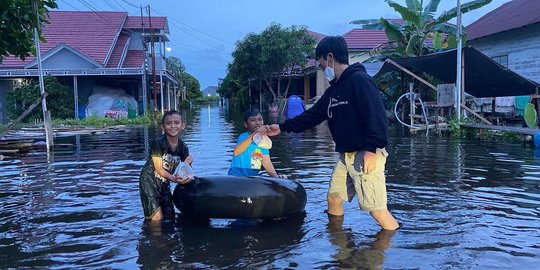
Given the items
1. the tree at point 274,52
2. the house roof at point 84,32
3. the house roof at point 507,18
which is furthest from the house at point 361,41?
the house roof at point 84,32

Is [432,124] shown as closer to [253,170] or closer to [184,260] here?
[253,170]

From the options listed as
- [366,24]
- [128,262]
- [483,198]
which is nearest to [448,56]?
[366,24]

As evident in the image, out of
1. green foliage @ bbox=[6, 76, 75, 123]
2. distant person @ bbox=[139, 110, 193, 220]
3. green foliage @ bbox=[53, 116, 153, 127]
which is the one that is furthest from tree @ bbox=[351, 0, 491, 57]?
green foliage @ bbox=[6, 76, 75, 123]

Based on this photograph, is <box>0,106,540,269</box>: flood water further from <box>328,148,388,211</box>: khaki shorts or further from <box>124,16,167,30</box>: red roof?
<box>124,16,167,30</box>: red roof

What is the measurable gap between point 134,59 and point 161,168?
31.2 metres

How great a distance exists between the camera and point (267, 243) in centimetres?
501

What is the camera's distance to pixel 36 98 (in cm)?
2819

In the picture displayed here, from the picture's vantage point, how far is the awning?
15.7 metres

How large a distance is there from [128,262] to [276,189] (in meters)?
1.83

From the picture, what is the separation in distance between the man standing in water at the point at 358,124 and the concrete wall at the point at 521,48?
61.2 feet

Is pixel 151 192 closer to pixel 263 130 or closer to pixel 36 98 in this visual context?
pixel 263 130

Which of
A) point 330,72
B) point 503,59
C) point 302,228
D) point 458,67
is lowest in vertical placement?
point 302,228

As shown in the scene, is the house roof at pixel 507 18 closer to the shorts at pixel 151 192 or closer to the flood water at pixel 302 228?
the flood water at pixel 302 228

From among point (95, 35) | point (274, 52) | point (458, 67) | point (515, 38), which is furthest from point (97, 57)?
point (515, 38)
